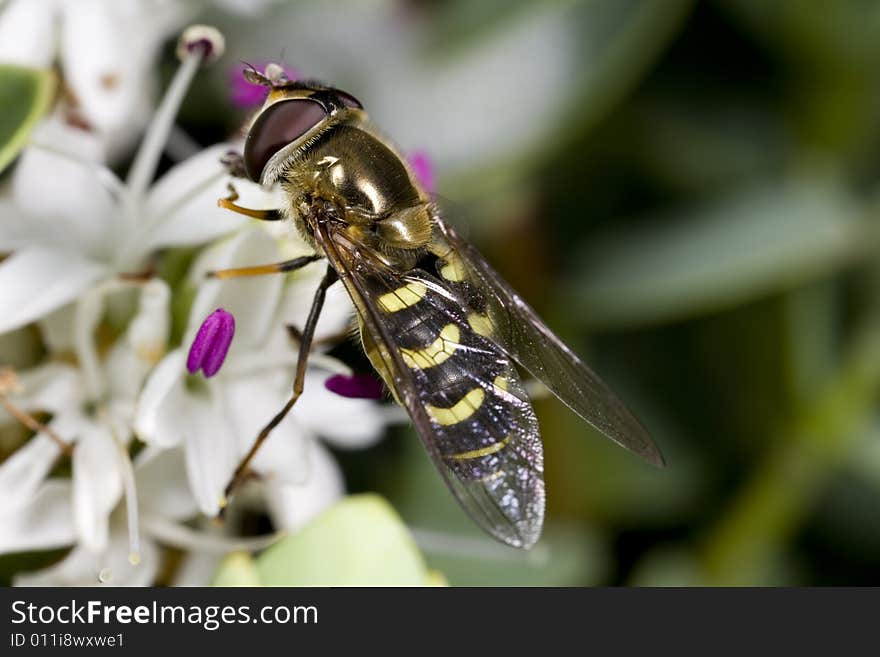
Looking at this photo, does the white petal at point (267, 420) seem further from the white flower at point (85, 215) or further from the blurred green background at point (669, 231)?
the blurred green background at point (669, 231)

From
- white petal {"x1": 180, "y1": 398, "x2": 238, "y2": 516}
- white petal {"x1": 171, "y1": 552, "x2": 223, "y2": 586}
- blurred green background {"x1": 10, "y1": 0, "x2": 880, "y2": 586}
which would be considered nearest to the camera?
white petal {"x1": 180, "y1": 398, "x2": 238, "y2": 516}

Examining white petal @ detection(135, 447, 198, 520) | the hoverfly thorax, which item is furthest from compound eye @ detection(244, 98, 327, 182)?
white petal @ detection(135, 447, 198, 520)

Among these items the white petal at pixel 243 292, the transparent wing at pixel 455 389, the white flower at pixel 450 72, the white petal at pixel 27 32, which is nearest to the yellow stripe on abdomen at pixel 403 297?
the transparent wing at pixel 455 389

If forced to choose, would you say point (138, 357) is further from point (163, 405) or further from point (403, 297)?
point (403, 297)

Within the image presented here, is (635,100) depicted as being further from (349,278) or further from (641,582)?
(349,278)

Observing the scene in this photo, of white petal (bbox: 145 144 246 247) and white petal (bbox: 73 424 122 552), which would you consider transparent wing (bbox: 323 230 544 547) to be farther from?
white petal (bbox: 73 424 122 552)

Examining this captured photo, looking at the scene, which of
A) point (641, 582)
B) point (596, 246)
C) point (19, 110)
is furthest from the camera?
point (596, 246)
